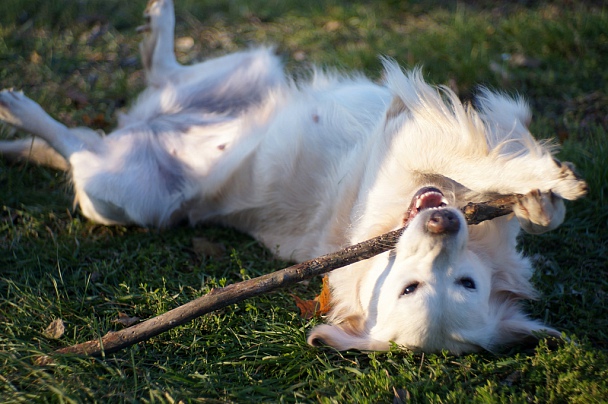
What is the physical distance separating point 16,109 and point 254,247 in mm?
1730

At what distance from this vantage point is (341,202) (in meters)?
3.27

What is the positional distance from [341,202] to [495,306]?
92 centimetres

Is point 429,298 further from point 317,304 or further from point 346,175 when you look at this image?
point 346,175

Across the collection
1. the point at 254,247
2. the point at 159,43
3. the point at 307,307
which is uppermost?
the point at 159,43

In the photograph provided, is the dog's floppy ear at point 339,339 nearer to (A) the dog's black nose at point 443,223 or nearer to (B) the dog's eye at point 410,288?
(B) the dog's eye at point 410,288

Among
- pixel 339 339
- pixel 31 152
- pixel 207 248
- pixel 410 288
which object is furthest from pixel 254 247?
pixel 31 152

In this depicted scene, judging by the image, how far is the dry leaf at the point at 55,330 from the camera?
2893 mm

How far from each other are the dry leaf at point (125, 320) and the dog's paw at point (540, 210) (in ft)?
6.03

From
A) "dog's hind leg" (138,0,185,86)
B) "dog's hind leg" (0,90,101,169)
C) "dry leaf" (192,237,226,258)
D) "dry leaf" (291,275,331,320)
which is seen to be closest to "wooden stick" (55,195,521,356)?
"dry leaf" (291,275,331,320)

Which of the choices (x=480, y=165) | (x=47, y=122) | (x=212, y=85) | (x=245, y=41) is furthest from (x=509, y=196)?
(x=245, y=41)

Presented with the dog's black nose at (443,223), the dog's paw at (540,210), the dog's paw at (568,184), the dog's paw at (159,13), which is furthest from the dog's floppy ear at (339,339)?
the dog's paw at (159,13)

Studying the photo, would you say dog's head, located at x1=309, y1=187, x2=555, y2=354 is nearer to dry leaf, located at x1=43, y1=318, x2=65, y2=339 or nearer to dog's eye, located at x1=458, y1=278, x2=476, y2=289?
dog's eye, located at x1=458, y1=278, x2=476, y2=289

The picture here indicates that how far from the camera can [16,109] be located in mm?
3914

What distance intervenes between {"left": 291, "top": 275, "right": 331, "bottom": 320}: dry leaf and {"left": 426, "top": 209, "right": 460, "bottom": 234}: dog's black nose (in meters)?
0.79
